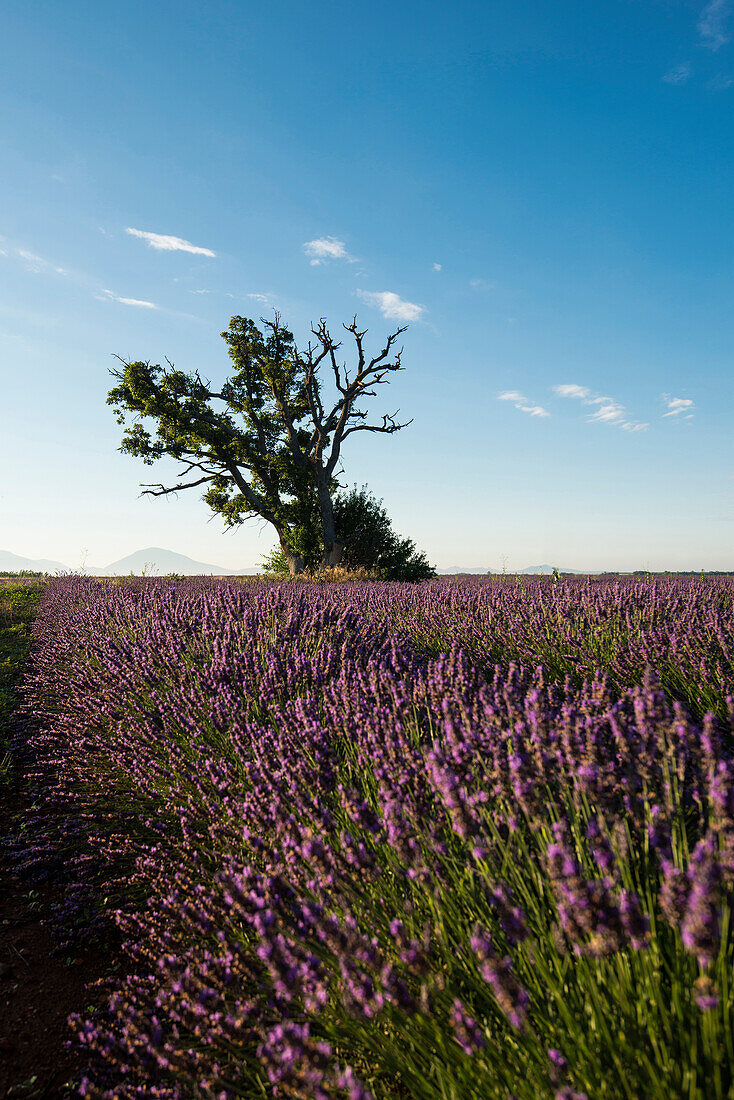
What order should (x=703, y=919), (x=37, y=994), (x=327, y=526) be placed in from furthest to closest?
(x=327, y=526)
(x=37, y=994)
(x=703, y=919)

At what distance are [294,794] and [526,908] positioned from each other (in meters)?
0.68

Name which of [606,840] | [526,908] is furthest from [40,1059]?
[606,840]

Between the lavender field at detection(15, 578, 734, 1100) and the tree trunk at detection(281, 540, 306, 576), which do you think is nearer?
the lavender field at detection(15, 578, 734, 1100)

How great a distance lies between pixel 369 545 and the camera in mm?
17469

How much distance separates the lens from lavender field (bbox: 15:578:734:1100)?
88cm

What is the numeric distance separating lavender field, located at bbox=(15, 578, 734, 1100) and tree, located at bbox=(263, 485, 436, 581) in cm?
1271

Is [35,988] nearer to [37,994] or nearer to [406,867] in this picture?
[37,994]

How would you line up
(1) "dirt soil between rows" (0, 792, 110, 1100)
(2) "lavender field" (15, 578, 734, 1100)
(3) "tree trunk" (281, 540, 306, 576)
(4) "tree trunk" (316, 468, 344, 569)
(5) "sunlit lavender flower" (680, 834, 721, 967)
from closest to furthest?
1. (5) "sunlit lavender flower" (680, 834, 721, 967)
2. (2) "lavender field" (15, 578, 734, 1100)
3. (1) "dirt soil between rows" (0, 792, 110, 1100)
4. (3) "tree trunk" (281, 540, 306, 576)
5. (4) "tree trunk" (316, 468, 344, 569)

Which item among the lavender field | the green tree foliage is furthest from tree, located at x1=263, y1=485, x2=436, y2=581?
the lavender field

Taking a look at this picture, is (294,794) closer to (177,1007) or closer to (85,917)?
(177,1007)

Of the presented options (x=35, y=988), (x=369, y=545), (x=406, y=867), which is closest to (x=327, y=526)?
(x=369, y=545)

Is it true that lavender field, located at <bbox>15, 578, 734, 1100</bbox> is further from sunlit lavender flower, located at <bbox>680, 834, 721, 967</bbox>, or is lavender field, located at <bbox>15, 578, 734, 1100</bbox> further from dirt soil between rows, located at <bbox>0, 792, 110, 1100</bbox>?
dirt soil between rows, located at <bbox>0, 792, 110, 1100</bbox>

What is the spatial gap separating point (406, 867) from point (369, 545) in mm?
16218

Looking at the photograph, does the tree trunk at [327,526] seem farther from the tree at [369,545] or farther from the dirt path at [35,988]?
the dirt path at [35,988]
